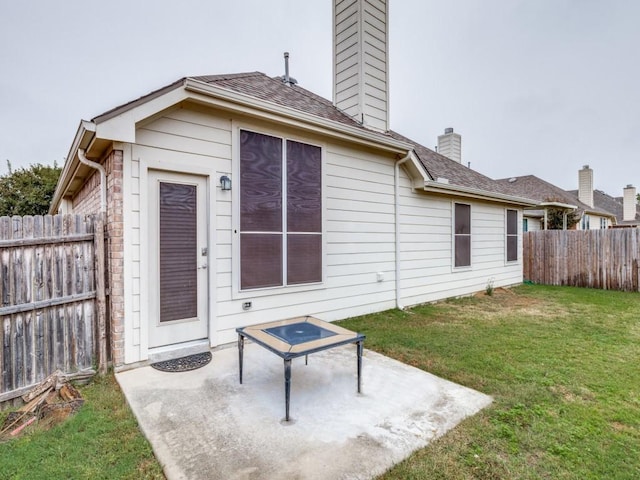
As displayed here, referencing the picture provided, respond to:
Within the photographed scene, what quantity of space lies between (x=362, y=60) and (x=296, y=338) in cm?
560

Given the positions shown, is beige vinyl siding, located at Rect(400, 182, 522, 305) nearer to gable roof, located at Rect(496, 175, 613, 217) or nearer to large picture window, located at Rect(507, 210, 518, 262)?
large picture window, located at Rect(507, 210, 518, 262)

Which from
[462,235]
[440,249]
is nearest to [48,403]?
[440,249]

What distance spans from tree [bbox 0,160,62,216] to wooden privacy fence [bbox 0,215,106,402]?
19.0m

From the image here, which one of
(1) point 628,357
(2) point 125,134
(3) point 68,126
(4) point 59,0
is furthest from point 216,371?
(3) point 68,126

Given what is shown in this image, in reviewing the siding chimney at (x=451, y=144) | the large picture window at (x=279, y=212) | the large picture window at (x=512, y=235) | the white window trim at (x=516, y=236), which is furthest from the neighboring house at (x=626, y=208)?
the large picture window at (x=279, y=212)

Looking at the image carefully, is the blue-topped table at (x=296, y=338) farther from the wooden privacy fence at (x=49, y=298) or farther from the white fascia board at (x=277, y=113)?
the white fascia board at (x=277, y=113)

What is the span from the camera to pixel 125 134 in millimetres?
3178

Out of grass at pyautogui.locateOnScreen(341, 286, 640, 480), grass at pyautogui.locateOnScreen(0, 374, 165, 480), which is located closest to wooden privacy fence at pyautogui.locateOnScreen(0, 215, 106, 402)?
grass at pyautogui.locateOnScreen(0, 374, 165, 480)

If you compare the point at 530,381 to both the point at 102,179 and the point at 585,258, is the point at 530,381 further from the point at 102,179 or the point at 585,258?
the point at 585,258

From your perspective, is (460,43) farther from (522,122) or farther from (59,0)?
(59,0)

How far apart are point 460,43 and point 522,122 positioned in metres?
8.78

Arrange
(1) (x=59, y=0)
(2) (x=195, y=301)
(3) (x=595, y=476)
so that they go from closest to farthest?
(3) (x=595, y=476)
(2) (x=195, y=301)
(1) (x=59, y=0)

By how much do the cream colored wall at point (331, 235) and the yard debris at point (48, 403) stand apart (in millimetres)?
561

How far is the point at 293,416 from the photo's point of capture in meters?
2.51
